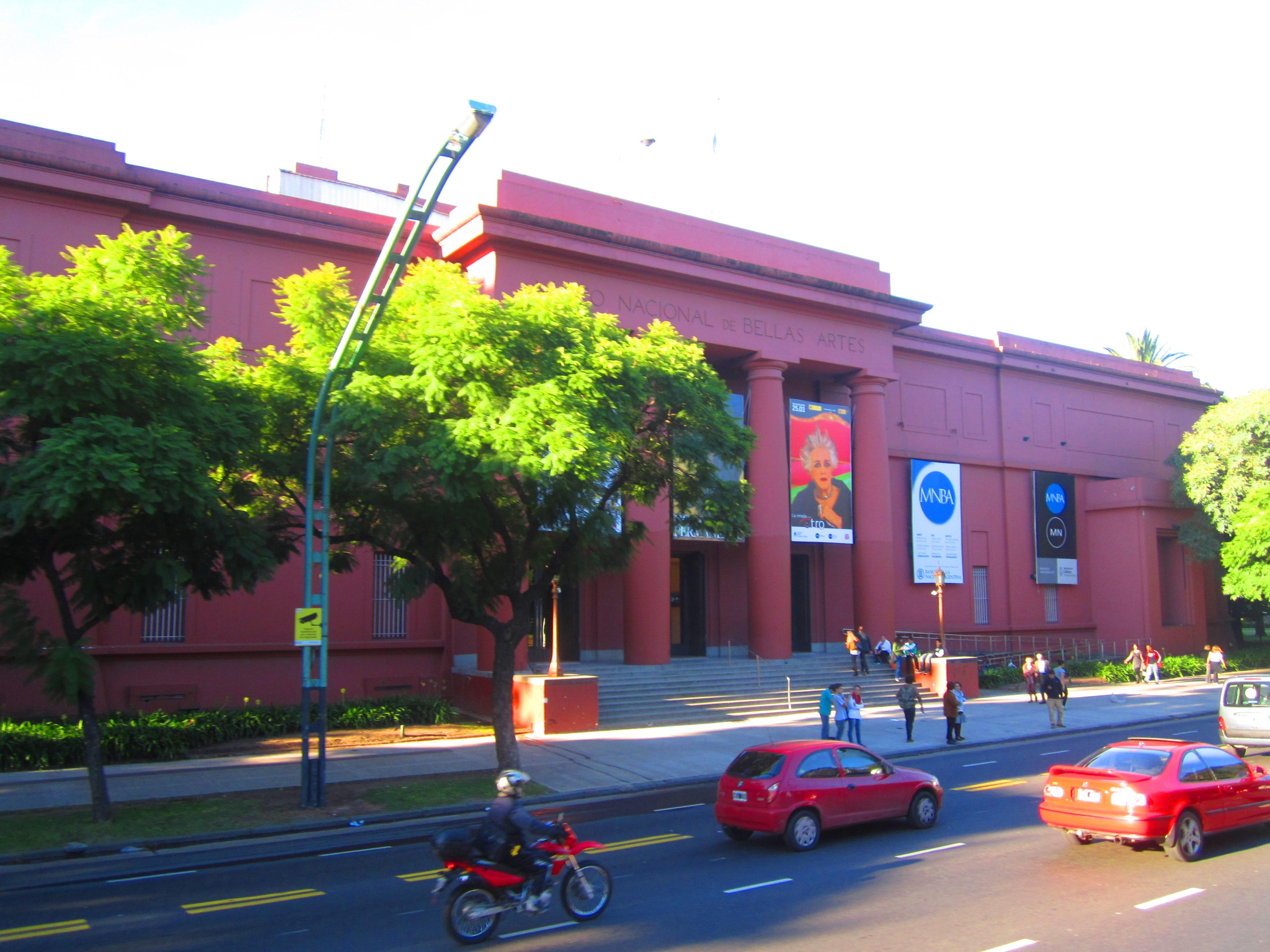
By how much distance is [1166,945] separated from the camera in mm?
7938

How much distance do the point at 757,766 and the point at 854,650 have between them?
1865cm

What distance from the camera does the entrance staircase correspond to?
25047mm

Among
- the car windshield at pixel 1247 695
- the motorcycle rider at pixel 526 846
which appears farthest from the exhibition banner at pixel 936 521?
the motorcycle rider at pixel 526 846

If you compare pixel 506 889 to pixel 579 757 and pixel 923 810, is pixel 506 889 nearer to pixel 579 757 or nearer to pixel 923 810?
pixel 923 810

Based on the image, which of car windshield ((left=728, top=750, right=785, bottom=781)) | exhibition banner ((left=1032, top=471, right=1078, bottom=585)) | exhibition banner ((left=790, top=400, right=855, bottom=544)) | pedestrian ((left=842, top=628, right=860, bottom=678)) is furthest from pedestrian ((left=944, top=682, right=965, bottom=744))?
exhibition banner ((left=1032, top=471, right=1078, bottom=585))

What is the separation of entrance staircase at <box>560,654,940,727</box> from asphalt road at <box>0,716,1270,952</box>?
1158cm

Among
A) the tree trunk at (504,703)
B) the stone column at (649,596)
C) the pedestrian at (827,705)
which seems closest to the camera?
the tree trunk at (504,703)

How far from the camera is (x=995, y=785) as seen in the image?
16578 millimetres

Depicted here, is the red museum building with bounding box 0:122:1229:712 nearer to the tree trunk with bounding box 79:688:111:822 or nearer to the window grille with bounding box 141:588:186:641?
the window grille with bounding box 141:588:186:641

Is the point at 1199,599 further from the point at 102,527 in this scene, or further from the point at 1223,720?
the point at 102,527

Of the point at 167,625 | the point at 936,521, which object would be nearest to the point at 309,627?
the point at 167,625

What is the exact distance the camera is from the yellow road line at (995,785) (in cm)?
1619

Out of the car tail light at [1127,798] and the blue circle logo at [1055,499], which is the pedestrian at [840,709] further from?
the blue circle logo at [1055,499]

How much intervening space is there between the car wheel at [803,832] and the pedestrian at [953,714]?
10.7 metres
